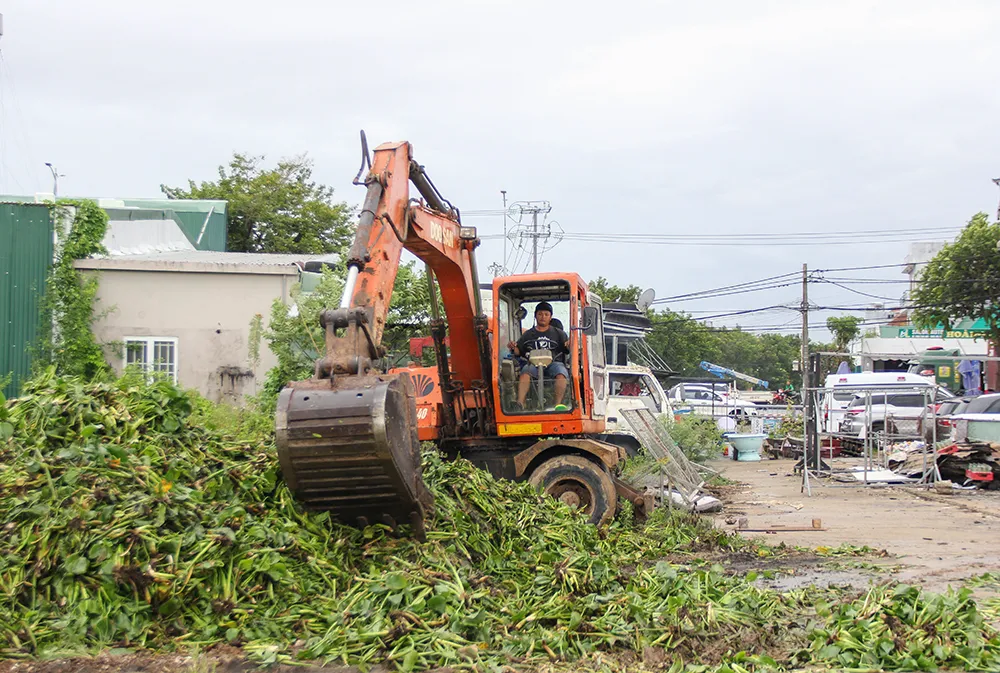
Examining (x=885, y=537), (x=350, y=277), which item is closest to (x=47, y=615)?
(x=350, y=277)

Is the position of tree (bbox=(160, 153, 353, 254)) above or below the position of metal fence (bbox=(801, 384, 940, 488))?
above

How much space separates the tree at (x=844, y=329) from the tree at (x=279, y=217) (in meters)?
44.7

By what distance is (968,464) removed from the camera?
16500 millimetres

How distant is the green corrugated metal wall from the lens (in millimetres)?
19406

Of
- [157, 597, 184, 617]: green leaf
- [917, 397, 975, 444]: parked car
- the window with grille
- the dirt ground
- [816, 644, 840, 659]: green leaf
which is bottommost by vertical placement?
the dirt ground

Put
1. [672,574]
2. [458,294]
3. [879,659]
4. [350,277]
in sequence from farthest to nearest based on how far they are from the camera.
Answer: [458,294] → [350,277] → [672,574] → [879,659]

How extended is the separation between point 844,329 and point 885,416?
58.7 m

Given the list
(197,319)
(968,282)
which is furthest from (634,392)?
(968,282)

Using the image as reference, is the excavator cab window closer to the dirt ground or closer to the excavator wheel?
the excavator wheel

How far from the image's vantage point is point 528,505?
8.44 m

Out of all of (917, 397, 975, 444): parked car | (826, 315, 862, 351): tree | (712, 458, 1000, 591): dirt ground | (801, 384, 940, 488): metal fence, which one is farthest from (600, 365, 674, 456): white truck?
(826, 315, 862, 351): tree

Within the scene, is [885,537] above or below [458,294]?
below

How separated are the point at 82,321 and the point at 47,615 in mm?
14767

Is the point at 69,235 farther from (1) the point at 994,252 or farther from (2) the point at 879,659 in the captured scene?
(1) the point at 994,252
